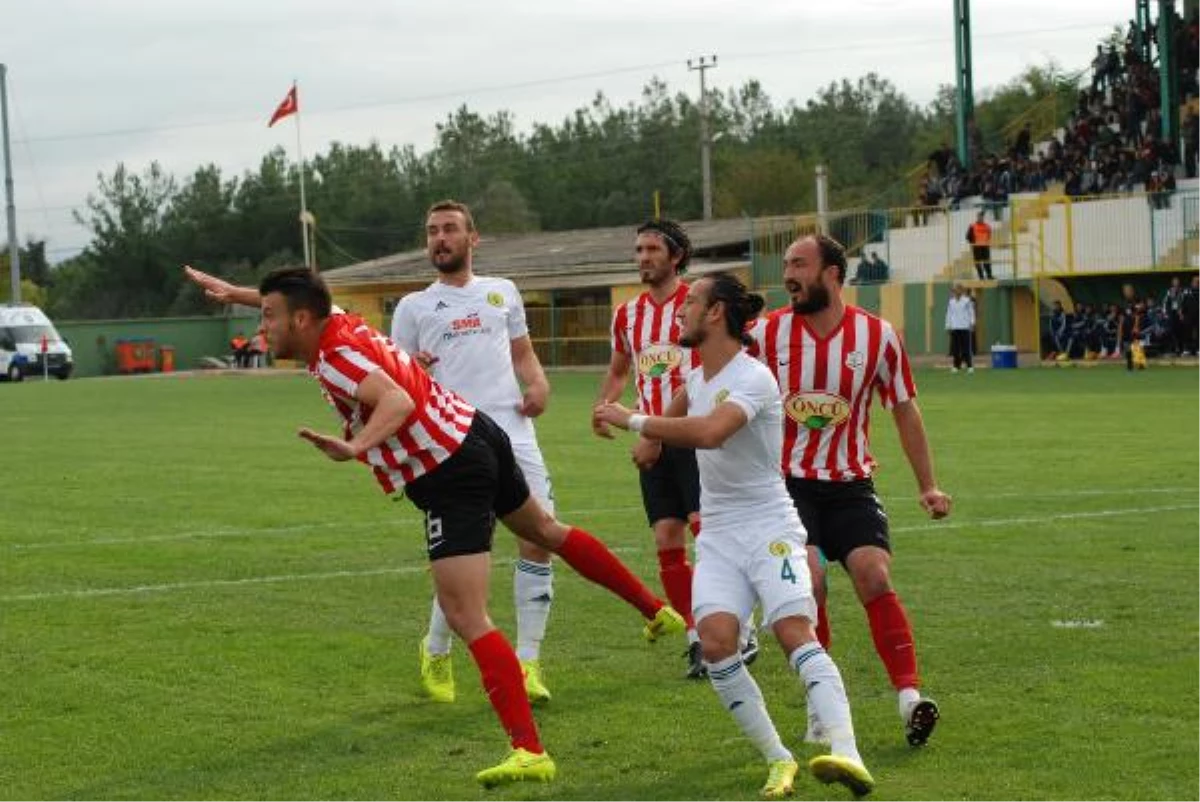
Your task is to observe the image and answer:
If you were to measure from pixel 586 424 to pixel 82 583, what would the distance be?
53.2 feet

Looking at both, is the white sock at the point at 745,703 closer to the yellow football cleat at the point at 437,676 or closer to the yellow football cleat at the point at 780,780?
the yellow football cleat at the point at 780,780

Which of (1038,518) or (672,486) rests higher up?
(672,486)

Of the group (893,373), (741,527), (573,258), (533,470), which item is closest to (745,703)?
(741,527)

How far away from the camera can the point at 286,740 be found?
8.26 meters

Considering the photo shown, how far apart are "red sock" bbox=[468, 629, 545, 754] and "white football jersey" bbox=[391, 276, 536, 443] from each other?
89.0 inches

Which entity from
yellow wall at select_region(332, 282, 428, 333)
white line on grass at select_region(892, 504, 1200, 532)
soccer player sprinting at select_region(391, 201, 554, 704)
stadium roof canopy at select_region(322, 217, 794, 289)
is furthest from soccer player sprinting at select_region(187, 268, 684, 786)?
yellow wall at select_region(332, 282, 428, 333)

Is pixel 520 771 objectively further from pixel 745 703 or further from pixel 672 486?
pixel 672 486

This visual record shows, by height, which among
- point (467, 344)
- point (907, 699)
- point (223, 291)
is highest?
point (223, 291)

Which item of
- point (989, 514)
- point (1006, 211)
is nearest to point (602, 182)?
point (1006, 211)

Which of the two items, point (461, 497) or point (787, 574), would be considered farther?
point (461, 497)

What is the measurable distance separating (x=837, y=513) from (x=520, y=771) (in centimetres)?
192

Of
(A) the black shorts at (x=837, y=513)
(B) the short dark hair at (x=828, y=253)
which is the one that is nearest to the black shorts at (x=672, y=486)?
(A) the black shorts at (x=837, y=513)

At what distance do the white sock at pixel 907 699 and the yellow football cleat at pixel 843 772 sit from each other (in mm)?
901

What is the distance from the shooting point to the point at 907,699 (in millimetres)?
7906
